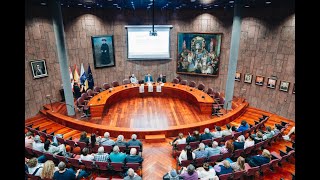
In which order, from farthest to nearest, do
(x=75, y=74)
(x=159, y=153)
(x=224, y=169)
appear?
(x=75, y=74) → (x=159, y=153) → (x=224, y=169)

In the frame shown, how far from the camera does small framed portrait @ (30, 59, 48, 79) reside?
9.91 meters

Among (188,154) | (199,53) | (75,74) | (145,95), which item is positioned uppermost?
(199,53)

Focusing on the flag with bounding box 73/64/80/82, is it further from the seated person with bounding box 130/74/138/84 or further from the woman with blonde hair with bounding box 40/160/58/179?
the woman with blonde hair with bounding box 40/160/58/179

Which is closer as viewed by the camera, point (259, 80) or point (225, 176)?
point (225, 176)

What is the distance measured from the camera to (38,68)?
10125 mm

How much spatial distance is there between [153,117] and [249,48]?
658cm

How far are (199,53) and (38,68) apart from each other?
917 cm

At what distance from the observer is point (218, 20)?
1230 cm

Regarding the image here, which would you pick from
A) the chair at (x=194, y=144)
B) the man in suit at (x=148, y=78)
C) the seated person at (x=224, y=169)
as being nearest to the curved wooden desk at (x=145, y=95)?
the man in suit at (x=148, y=78)

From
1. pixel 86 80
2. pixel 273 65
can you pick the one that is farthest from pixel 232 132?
pixel 86 80

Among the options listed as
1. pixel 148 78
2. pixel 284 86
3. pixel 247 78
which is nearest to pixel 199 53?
pixel 247 78

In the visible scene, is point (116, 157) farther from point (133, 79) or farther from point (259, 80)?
point (259, 80)

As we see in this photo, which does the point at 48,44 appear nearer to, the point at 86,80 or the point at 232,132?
the point at 86,80

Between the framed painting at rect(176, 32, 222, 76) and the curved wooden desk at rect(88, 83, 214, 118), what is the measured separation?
1873 millimetres
